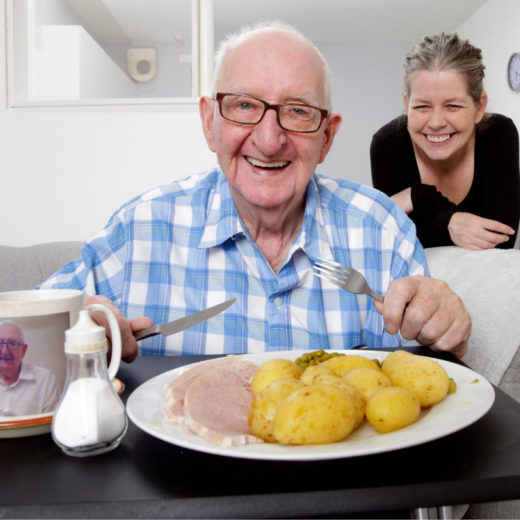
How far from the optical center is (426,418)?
545 millimetres

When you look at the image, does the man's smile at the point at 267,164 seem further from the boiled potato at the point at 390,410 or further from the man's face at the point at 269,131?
the boiled potato at the point at 390,410

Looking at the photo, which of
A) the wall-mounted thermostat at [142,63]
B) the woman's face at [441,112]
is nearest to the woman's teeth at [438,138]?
the woman's face at [441,112]

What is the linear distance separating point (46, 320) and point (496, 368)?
31.3 inches

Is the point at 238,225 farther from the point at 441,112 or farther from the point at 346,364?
the point at 441,112

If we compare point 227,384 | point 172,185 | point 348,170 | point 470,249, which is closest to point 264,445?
point 227,384

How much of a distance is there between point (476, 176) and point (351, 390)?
1.53 m

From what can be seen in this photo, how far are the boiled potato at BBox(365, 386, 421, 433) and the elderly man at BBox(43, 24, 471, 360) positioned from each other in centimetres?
62

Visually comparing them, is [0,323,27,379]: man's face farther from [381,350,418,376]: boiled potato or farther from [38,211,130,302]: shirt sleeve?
[38,211,130,302]: shirt sleeve

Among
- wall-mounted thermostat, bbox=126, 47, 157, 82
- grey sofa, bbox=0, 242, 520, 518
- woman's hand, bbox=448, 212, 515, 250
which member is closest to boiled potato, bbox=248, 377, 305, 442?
grey sofa, bbox=0, 242, 520, 518

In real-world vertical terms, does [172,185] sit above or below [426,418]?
above

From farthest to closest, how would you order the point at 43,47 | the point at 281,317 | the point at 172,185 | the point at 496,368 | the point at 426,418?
1. the point at 43,47
2. the point at 172,185
3. the point at 281,317
4. the point at 496,368
5. the point at 426,418

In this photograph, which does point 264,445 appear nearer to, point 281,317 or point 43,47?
point 281,317

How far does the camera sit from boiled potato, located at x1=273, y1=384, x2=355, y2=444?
0.48 meters

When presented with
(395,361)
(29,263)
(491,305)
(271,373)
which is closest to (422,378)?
(395,361)
